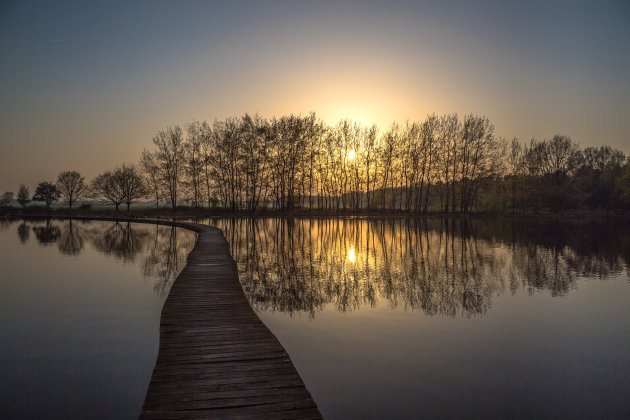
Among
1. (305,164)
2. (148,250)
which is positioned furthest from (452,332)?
(305,164)

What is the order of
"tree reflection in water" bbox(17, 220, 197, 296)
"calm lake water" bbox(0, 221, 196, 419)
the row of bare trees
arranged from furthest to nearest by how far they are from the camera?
1. the row of bare trees
2. "tree reflection in water" bbox(17, 220, 197, 296)
3. "calm lake water" bbox(0, 221, 196, 419)

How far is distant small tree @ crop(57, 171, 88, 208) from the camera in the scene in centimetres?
8012

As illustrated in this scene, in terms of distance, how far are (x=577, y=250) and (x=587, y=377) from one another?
63.8 ft

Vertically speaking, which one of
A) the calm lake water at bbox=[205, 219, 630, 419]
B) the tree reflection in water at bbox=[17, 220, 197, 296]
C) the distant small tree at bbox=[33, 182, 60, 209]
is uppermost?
the distant small tree at bbox=[33, 182, 60, 209]

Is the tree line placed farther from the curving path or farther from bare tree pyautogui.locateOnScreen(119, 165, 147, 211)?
the curving path

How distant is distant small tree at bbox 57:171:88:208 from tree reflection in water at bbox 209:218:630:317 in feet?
248

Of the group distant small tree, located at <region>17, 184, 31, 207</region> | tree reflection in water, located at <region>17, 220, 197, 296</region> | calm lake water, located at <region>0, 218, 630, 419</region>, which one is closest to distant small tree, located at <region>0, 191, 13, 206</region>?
distant small tree, located at <region>17, 184, 31, 207</region>

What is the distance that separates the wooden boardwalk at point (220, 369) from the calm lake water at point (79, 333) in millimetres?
926

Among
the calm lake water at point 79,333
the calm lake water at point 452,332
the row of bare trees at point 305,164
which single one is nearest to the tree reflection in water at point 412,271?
the calm lake water at point 452,332

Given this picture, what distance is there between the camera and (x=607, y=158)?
78062 mm

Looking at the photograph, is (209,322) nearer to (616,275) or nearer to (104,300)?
(104,300)

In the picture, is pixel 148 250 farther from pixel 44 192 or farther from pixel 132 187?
pixel 44 192

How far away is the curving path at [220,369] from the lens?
4.30 meters

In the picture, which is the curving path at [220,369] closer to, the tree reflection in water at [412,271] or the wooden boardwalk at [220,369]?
the wooden boardwalk at [220,369]
